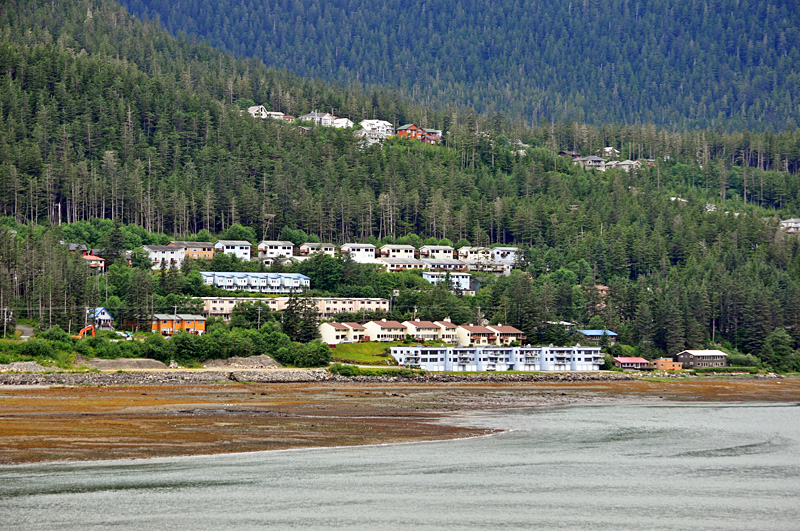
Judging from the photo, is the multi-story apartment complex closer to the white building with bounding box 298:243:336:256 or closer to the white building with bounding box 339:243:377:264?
the white building with bounding box 339:243:377:264

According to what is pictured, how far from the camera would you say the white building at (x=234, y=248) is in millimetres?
114062

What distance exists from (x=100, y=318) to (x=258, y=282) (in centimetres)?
2360

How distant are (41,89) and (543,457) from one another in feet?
408

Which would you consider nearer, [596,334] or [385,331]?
[385,331]

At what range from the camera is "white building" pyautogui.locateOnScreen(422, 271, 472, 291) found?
117 m

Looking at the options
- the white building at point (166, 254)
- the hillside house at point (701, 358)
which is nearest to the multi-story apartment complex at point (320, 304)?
the white building at point (166, 254)

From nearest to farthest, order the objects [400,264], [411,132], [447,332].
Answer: [447,332]
[400,264]
[411,132]

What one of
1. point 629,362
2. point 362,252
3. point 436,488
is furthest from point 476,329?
point 436,488

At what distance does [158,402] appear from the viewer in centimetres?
5781

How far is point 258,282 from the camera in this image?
345 ft

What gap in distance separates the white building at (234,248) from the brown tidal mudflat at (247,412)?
42.4 meters

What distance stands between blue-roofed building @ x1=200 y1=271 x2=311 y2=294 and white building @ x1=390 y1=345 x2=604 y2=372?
21725 millimetres

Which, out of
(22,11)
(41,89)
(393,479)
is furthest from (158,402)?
(22,11)

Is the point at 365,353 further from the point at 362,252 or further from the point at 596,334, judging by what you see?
the point at 362,252
